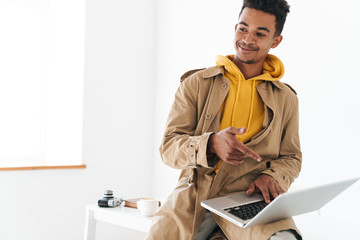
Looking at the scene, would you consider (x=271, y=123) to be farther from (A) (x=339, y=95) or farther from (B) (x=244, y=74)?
(A) (x=339, y=95)

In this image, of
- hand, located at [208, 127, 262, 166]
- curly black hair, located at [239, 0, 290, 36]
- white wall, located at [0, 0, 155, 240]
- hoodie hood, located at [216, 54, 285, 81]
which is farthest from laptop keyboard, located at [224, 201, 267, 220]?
white wall, located at [0, 0, 155, 240]

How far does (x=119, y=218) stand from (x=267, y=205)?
0.84 meters

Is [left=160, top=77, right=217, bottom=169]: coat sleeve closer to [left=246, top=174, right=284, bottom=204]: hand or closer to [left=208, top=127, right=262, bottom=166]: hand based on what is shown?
[left=208, top=127, right=262, bottom=166]: hand

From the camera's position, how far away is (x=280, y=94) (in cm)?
113

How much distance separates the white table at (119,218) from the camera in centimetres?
145

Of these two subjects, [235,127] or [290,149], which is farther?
[290,149]

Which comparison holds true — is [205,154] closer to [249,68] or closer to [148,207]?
[249,68]

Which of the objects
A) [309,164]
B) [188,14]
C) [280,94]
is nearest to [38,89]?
[188,14]

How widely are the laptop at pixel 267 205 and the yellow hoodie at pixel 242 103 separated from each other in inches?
8.0

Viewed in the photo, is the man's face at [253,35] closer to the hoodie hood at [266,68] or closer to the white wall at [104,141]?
the hoodie hood at [266,68]

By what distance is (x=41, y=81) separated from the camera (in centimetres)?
286

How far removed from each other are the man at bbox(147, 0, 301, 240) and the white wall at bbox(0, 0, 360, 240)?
3.42ft

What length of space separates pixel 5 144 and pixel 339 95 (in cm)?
227

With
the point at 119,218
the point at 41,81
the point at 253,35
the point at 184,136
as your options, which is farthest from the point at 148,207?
the point at 41,81
